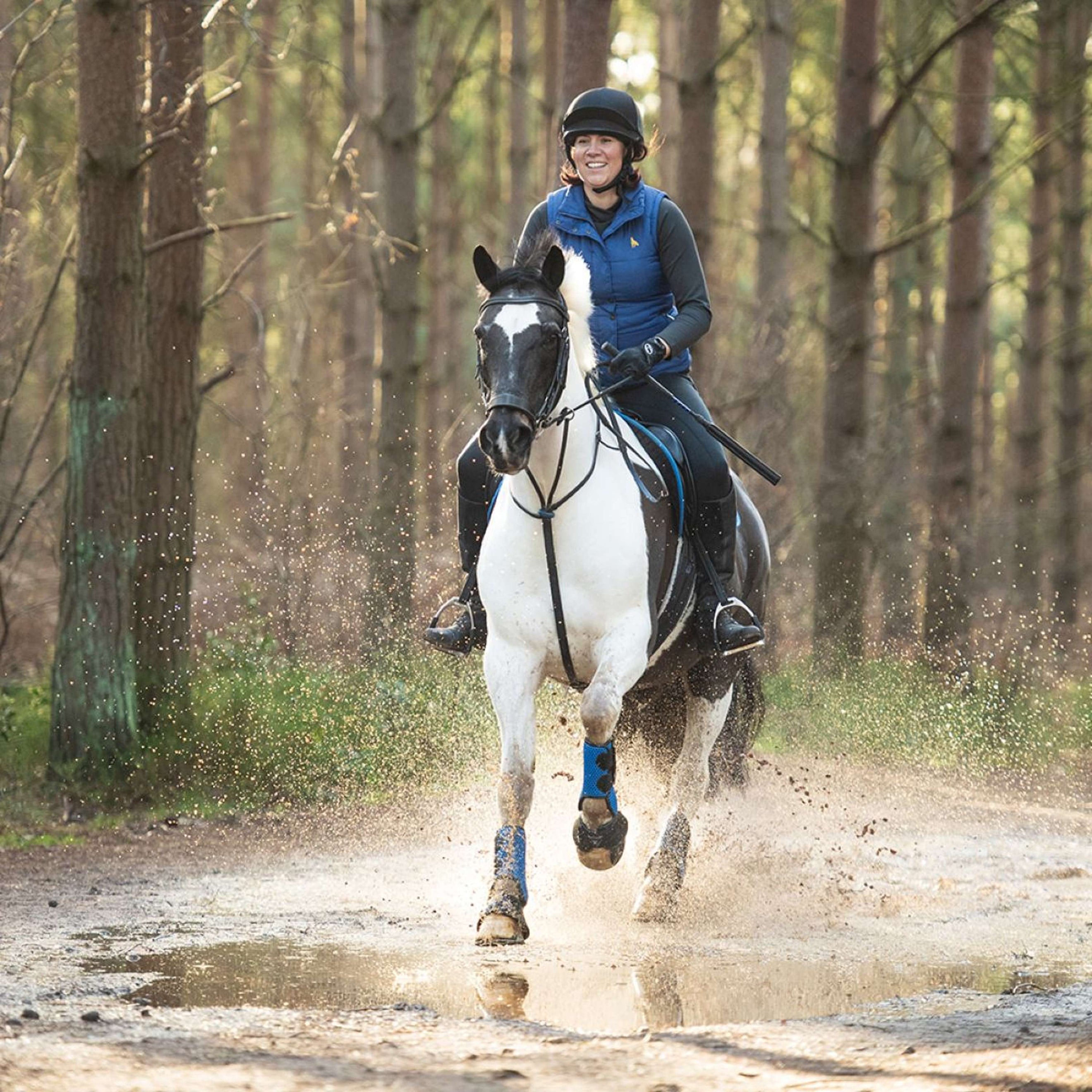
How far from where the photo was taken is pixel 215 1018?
5465 mm

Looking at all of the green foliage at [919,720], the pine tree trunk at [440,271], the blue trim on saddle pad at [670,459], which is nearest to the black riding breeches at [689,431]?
the blue trim on saddle pad at [670,459]

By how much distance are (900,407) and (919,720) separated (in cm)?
→ 583

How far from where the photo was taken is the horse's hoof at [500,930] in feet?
22.3

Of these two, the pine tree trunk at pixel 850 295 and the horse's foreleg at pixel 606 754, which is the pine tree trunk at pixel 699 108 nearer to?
the pine tree trunk at pixel 850 295

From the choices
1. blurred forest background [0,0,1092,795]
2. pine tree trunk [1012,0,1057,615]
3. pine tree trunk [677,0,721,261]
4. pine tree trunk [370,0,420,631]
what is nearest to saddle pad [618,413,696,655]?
blurred forest background [0,0,1092,795]

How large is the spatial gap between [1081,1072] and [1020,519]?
16.1 metres

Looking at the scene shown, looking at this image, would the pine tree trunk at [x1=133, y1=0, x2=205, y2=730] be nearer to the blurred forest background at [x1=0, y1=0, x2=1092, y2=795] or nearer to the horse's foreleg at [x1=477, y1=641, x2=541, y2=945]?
the blurred forest background at [x1=0, y1=0, x2=1092, y2=795]

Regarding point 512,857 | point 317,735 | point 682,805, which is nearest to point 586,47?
point 317,735

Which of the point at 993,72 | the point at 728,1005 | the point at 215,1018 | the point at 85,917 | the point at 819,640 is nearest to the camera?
the point at 215,1018

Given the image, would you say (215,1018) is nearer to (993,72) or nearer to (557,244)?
(557,244)

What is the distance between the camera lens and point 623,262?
7.75 metres

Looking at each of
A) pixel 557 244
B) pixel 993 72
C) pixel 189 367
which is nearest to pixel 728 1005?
pixel 557 244

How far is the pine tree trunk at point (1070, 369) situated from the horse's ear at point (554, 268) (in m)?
17.0

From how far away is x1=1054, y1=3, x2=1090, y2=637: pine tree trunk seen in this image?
2330 cm
